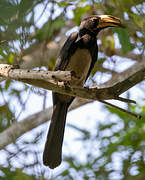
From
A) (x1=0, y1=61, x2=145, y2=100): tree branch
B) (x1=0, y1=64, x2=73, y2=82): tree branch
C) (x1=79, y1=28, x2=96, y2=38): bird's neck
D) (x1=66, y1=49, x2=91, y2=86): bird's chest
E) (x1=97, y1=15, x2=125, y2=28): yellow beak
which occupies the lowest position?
(x1=0, y1=61, x2=145, y2=100): tree branch

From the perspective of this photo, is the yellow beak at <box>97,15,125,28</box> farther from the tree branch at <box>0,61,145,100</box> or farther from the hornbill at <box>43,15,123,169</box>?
the tree branch at <box>0,61,145,100</box>

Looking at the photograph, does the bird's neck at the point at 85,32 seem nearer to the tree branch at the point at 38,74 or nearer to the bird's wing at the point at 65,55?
the bird's wing at the point at 65,55

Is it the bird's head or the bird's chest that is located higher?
the bird's head

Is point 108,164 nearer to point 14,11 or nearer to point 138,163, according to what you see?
point 138,163

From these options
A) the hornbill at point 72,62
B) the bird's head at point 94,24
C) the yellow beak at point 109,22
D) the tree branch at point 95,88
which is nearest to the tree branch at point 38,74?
the tree branch at point 95,88

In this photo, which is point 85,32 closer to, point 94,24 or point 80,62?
point 94,24

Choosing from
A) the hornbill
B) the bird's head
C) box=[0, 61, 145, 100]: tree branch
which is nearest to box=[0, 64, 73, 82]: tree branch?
box=[0, 61, 145, 100]: tree branch

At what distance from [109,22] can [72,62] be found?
62 cm

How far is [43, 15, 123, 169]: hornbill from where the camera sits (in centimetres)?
363

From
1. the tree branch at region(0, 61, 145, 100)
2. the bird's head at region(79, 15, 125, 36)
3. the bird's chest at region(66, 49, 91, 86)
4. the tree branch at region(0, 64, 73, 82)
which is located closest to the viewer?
the tree branch at region(0, 64, 73, 82)

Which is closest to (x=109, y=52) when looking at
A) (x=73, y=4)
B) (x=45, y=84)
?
(x=73, y=4)

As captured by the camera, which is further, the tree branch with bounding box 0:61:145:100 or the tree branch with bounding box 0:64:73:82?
the tree branch with bounding box 0:61:145:100

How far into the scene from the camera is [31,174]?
2688 mm

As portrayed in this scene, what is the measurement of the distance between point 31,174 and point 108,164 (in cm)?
154
